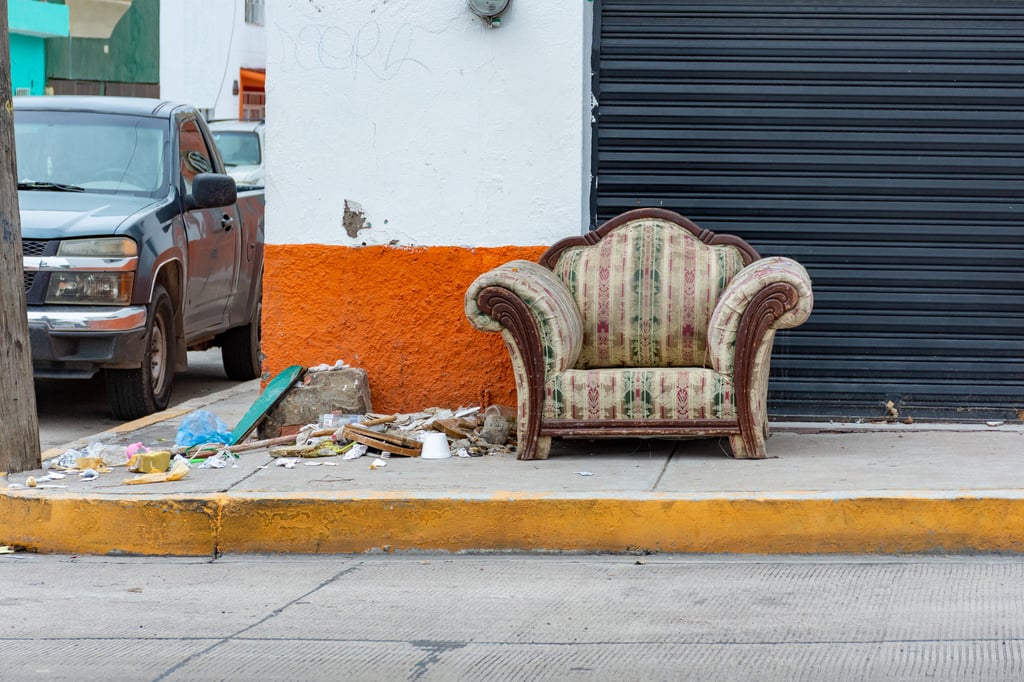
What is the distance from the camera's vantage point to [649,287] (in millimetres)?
7059

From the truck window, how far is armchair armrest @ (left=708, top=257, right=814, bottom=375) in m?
4.19

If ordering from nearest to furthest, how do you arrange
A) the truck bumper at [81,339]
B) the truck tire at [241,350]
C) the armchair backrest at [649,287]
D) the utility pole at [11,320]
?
the utility pole at [11,320] → the armchair backrest at [649,287] → the truck bumper at [81,339] → the truck tire at [241,350]

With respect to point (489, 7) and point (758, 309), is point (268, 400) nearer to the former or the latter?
point (489, 7)

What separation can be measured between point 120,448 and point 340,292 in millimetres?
1339

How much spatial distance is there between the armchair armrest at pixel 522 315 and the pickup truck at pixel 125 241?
280 centimetres

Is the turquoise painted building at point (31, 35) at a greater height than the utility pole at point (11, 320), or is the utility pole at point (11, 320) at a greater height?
the turquoise painted building at point (31, 35)

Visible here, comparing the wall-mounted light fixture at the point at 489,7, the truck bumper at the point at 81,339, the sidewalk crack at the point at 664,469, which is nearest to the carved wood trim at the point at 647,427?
the sidewalk crack at the point at 664,469

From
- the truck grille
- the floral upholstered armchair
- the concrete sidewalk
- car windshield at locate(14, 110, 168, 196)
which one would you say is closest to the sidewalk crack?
the concrete sidewalk

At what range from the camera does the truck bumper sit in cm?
821

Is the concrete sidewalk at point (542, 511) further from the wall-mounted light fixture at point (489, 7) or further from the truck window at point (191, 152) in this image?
the truck window at point (191, 152)

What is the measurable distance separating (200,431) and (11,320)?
1323mm

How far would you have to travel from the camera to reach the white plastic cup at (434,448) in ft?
22.4

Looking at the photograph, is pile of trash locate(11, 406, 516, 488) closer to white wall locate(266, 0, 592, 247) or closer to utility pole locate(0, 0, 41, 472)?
utility pole locate(0, 0, 41, 472)

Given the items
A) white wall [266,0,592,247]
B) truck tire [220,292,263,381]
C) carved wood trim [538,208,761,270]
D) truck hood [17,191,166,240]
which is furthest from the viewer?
truck tire [220,292,263,381]
